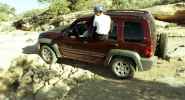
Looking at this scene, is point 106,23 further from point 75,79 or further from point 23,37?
point 23,37

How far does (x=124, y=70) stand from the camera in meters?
10.5

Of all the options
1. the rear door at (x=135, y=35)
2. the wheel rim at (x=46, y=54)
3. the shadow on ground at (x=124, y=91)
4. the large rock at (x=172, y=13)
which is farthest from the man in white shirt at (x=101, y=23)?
the large rock at (x=172, y=13)

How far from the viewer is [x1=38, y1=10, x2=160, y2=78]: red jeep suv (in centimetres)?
994

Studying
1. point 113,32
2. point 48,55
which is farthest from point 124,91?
point 48,55

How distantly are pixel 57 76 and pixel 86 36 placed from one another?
1.47 meters

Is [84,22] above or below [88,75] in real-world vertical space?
above

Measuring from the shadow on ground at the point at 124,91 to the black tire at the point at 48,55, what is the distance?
187 cm

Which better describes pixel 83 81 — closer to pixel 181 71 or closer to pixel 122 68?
pixel 122 68

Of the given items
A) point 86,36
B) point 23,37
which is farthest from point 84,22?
point 23,37

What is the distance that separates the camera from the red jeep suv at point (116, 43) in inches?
391

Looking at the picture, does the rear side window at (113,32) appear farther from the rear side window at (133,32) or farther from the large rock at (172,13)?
the large rock at (172,13)

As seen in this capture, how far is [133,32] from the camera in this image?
9977 mm

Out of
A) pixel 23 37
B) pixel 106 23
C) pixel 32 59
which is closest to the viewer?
pixel 106 23

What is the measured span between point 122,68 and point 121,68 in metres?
0.03
